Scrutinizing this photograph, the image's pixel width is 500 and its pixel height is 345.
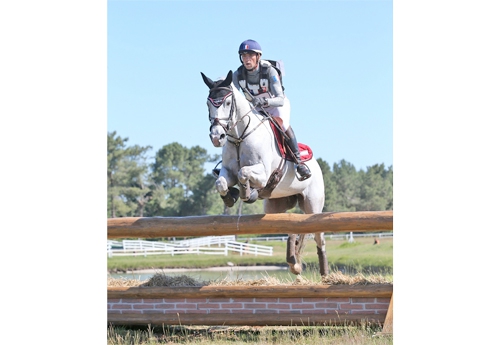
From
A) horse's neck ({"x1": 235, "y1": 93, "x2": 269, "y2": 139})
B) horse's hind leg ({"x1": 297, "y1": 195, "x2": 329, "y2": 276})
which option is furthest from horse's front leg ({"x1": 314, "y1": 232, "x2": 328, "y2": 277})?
horse's neck ({"x1": 235, "y1": 93, "x2": 269, "y2": 139})

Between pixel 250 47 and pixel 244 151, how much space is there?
93 centimetres

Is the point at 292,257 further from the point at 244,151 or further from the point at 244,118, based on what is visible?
the point at 244,118

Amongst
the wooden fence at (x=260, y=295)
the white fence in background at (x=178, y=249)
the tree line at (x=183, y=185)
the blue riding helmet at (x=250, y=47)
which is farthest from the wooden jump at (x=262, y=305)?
the tree line at (x=183, y=185)

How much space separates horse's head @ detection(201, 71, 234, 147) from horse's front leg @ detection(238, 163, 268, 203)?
45cm

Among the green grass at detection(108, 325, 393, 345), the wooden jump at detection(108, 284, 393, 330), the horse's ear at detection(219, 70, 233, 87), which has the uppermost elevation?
the horse's ear at detection(219, 70, 233, 87)

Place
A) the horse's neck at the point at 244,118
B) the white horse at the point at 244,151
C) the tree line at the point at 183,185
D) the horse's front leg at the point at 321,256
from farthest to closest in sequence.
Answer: the tree line at the point at 183,185 < the horse's front leg at the point at 321,256 < the horse's neck at the point at 244,118 < the white horse at the point at 244,151

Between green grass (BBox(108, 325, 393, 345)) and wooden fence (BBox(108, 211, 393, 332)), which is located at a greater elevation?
wooden fence (BBox(108, 211, 393, 332))

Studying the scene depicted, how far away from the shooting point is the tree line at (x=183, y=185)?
1350 inches

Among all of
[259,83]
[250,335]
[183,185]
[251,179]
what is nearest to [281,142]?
[259,83]

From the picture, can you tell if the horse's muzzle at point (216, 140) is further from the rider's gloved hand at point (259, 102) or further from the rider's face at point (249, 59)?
the rider's face at point (249, 59)

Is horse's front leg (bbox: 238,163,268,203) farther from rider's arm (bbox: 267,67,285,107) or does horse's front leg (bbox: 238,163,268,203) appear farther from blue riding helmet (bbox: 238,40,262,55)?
blue riding helmet (bbox: 238,40,262,55)

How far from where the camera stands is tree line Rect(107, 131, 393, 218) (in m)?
34.3
